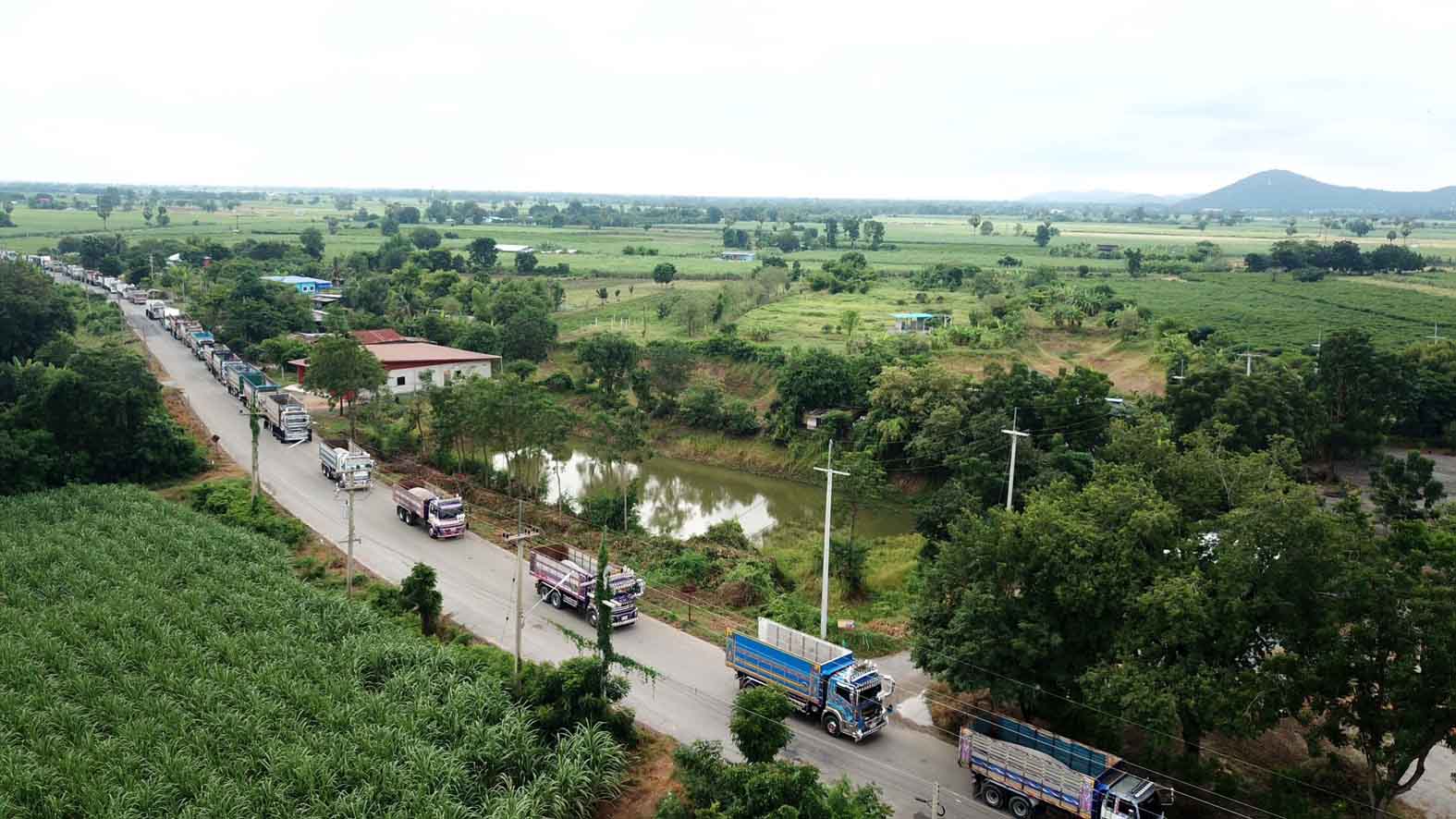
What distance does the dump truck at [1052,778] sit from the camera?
13.0 metres

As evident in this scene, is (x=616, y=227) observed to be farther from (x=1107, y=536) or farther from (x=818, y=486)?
(x=1107, y=536)

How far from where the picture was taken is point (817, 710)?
16.2 metres

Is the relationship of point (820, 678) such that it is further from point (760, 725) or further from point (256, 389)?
point (256, 389)

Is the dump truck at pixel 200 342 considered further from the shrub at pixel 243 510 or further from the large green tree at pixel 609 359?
the shrub at pixel 243 510

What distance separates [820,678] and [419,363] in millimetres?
31391

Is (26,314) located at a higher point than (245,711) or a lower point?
higher

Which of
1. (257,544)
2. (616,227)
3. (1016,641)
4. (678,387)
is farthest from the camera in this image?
(616,227)

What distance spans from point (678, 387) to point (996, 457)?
17.8 metres

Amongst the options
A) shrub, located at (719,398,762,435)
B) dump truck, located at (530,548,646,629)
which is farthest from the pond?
dump truck, located at (530,548,646,629)

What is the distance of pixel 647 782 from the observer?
571 inches

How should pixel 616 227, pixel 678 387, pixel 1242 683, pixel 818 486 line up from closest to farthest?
pixel 1242 683 → pixel 818 486 → pixel 678 387 → pixel 616 227

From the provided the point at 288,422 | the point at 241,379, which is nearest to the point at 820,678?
the point at 288,422

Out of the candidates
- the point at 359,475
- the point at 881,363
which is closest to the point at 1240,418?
A: the point at 881,363

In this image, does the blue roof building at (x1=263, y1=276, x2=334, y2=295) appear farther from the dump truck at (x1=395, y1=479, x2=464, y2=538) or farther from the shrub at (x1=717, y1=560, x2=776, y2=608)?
the shrub at (x1=717, y1=560, x2=776, y2=608)
